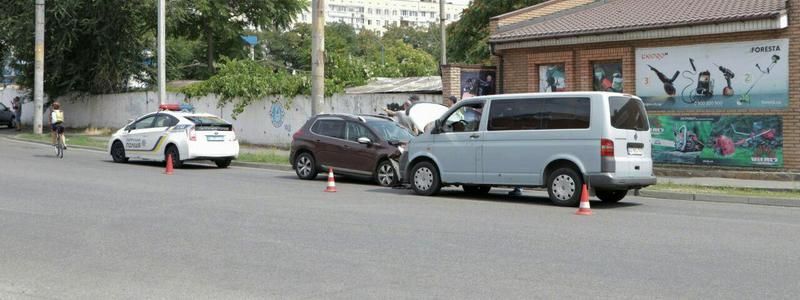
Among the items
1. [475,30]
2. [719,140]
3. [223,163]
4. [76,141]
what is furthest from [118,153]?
[475,30]

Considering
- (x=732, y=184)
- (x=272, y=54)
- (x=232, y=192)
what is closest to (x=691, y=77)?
(x=732, y=184)

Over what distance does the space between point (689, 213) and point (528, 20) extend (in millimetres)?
12162

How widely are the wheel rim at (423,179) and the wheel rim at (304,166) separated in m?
3.91

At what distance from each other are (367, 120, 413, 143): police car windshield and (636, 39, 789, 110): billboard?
5.94 m

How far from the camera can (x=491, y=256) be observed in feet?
28.3

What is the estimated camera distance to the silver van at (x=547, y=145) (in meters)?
13.0

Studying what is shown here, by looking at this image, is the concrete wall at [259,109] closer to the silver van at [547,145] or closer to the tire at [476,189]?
the tire at [476,189]

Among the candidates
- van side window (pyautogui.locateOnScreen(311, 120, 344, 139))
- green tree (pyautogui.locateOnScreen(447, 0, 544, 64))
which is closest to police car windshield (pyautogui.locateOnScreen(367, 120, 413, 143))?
van side window (pyautogui.locateOnScreen(311, 120, 344, 139))

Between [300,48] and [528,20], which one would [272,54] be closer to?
[300,48]

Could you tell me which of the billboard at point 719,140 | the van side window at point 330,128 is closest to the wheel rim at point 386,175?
the van side window at point 330,128

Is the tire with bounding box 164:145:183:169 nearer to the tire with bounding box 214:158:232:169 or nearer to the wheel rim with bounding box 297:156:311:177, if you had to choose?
the tire with bounding box 214:158:232:169

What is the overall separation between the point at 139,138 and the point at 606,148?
13031mm

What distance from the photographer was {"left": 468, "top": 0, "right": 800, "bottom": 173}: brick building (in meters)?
17.9

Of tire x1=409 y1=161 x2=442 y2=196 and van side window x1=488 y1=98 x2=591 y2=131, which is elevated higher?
van side window x1=488 y1=98 x2=591 y2=131
